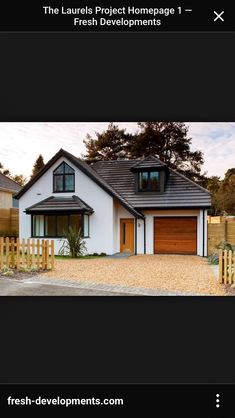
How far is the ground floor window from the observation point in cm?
914

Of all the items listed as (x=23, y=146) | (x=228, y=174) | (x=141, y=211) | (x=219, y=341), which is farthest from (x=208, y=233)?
(x=219, y=341)

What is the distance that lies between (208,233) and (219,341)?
25.8 ft

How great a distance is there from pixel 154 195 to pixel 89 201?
232 centimetres

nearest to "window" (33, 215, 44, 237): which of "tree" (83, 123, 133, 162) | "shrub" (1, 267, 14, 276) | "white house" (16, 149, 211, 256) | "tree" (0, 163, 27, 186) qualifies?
"white house" (16, 149, 211, 256)

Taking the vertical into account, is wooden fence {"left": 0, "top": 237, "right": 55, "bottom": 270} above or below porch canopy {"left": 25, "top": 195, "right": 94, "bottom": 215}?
below

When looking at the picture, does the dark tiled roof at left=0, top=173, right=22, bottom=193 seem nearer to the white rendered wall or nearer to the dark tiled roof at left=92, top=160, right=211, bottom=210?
the white rendered wall

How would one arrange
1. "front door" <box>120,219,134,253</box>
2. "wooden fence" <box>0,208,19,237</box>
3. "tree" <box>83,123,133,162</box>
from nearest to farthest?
"wooden fence" <box>0,208,19,237</box>
"tree" <box>83,123,133,162</box>
"front door" <box>120,219,134,253</box>

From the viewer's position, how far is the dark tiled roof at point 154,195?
928 cm

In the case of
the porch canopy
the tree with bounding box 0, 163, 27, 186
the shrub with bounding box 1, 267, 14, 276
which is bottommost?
the shrub with bounding box 1, 267, 14, 276

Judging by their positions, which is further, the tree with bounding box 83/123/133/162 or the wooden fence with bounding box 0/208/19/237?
the tree with bounding box 83/123/133/162

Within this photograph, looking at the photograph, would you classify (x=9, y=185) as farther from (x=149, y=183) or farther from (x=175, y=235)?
(x=175, y=235)

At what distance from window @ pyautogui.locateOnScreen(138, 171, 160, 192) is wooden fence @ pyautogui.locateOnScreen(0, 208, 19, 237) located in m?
4.35

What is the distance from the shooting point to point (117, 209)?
987cm
